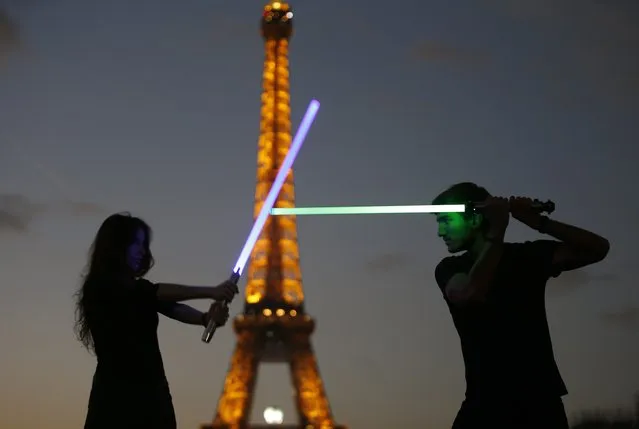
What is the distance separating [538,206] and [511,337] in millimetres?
652

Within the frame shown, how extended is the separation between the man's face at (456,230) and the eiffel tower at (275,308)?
4659cm

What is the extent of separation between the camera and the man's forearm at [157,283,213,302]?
561 centimetres

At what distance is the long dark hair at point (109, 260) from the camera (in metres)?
5.75

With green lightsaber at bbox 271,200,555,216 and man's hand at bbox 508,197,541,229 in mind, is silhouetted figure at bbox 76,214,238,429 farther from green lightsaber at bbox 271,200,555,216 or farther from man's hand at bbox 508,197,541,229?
man's hand at bbox 508,197,541,229

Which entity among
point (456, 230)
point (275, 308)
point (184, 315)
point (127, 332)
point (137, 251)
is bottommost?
point (127, 332)

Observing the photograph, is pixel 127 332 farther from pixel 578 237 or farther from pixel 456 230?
pixel 578 237

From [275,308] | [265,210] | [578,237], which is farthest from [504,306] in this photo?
[275,308]

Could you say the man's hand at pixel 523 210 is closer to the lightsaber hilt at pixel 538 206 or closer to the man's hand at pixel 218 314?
the lightsaber hilt at pixel 538 206

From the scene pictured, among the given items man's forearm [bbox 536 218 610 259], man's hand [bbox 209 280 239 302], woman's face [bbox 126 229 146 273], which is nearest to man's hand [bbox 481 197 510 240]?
man's forearm [bbox 536 218 610 259]

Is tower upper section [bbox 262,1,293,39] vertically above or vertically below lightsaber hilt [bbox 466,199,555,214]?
above

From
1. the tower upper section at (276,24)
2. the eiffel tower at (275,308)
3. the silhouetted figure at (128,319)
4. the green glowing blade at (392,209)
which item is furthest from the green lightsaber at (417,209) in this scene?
the tower upper section at (276,24)

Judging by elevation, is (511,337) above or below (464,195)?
below

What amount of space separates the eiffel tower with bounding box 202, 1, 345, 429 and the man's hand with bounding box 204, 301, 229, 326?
46384mm

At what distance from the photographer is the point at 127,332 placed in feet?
18.3
